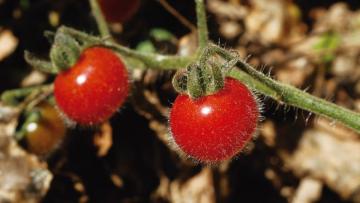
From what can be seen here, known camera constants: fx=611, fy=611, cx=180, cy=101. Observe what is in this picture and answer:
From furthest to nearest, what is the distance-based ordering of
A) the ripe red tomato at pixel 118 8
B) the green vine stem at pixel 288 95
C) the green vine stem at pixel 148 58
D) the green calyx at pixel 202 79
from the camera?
the ripe red tomato at pixel 118 8, the green vine stem at pixel 148 58, the green vine stem at pixel 288 95, the green calyx at pixel 202 79

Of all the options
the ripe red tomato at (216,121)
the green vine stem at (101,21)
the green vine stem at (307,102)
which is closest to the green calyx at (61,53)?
the green vine stem at (101,21)

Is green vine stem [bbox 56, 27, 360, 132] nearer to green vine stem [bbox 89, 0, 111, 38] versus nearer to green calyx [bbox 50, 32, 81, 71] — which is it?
green calyx [bbox 50, 32, 81, 71]

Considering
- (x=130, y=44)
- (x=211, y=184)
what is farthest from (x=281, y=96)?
(x=130, y=44)

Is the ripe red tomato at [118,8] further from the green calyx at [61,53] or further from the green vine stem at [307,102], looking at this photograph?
the green vine stem at [307,102]

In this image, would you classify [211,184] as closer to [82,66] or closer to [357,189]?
[357,189]

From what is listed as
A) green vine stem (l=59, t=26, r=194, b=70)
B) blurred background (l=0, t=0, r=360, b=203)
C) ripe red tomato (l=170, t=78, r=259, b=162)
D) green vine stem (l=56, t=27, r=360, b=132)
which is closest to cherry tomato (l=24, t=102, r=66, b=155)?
blurred background (l=0, t=0, r=360, b=203)

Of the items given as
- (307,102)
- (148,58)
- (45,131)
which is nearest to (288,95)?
(307,102)

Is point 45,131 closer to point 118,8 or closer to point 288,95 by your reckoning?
point 118,8
